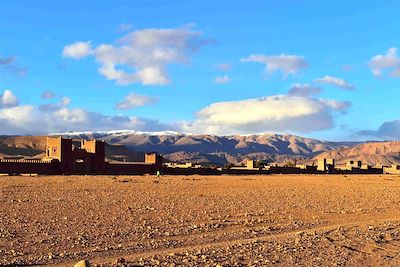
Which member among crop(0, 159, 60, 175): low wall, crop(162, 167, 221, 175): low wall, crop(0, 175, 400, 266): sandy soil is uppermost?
crop(0, 159, 60, 175): low wall

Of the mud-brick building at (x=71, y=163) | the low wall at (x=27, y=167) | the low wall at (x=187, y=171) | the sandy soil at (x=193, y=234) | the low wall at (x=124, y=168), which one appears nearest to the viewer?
the sandy soil at (x=193, y=234)

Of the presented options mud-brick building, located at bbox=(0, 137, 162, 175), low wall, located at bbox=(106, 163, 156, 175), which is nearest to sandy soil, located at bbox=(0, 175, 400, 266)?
mud-brick building, located at bbox=(0, 137, 162, 175)

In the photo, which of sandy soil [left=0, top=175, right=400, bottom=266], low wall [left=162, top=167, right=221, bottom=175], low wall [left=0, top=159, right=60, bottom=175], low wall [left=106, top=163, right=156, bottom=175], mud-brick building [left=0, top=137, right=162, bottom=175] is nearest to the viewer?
sandy soil [left=0, top=175, right=400, bottom=266]

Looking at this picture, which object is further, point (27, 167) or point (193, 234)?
point (27, 167)

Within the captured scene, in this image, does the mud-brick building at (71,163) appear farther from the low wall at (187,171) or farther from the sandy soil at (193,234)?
the sandy soil at (193,234)

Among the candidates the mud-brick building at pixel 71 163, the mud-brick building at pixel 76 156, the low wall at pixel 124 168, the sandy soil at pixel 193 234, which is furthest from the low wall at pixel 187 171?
the sandy soil at pixel 193 234

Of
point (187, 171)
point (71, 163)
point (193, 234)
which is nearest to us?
point (193, 234)

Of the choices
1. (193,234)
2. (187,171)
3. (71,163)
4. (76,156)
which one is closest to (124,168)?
(76,156)

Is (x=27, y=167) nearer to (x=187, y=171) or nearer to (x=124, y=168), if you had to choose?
(x=124, y=168)

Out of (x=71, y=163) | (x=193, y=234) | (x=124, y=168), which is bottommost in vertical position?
(x=193, y=234)

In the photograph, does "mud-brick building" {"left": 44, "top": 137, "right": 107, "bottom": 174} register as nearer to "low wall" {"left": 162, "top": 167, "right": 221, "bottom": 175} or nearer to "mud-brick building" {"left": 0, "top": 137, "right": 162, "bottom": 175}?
"mud-brick building" {"left": 0, "top": 137, "right": 162, "bottom": 175}

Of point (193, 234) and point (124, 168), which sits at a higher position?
point (124, 168)

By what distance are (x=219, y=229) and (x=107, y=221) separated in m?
3.82

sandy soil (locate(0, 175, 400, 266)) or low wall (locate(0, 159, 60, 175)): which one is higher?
low wall (locate(0, 159, 60, 175))
